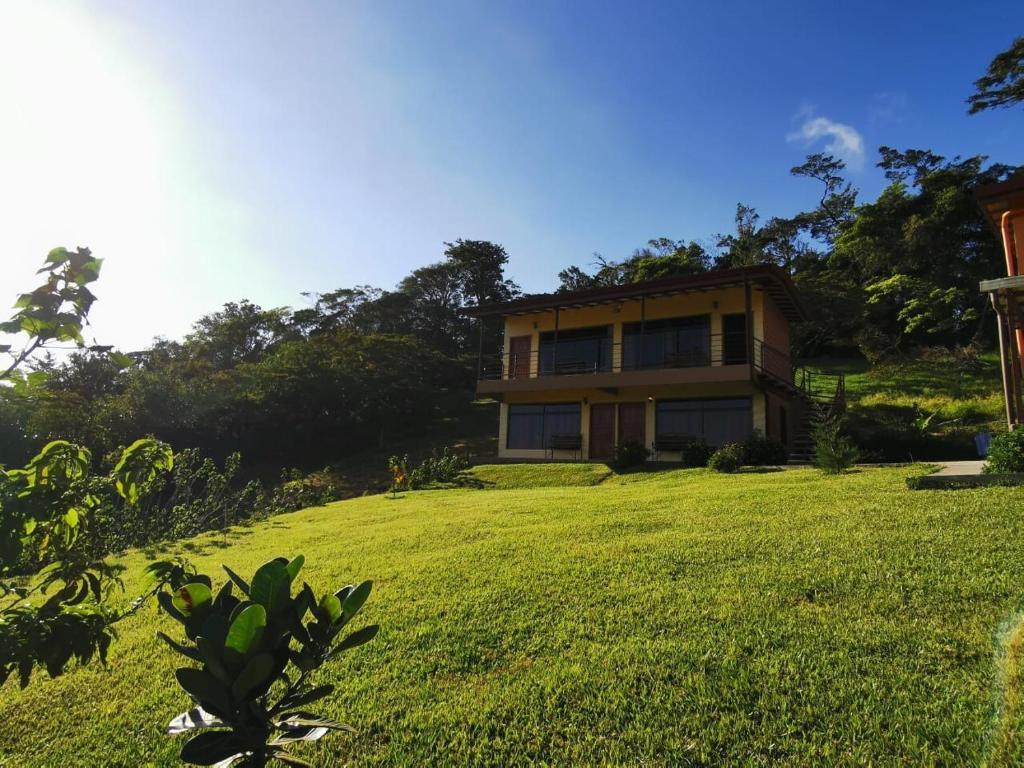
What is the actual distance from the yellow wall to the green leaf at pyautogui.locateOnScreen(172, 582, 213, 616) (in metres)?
18.7

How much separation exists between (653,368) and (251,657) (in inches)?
767

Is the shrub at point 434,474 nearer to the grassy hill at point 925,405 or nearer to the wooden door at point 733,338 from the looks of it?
the wooden door at point 733,338

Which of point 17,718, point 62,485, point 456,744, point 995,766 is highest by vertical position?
point 62,485

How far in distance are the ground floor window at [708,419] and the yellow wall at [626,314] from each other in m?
1.47

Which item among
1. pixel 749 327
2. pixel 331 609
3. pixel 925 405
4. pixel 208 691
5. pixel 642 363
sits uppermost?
pixel 749 327

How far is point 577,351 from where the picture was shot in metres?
21.7

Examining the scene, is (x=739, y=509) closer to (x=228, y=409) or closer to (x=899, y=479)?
(x=899, y=479)

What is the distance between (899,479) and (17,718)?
396 inches

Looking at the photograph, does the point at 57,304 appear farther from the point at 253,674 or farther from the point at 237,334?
the point at 237,334

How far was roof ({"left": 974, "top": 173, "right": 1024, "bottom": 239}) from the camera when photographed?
427 inches

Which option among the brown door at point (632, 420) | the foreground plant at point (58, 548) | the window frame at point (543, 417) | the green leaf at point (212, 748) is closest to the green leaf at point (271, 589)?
the green leaf at point (212, 748)

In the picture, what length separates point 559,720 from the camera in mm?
2883

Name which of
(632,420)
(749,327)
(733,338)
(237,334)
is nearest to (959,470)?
(749,327)

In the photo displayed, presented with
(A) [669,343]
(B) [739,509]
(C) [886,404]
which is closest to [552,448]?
(A) [669,343]
